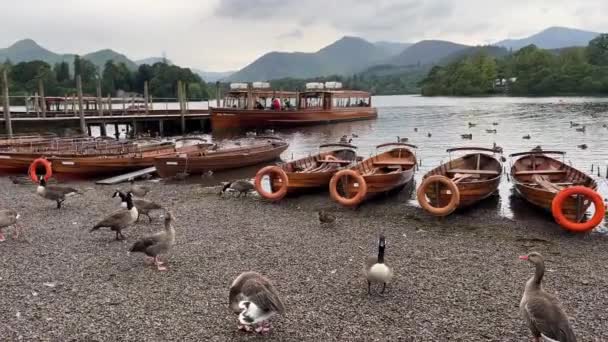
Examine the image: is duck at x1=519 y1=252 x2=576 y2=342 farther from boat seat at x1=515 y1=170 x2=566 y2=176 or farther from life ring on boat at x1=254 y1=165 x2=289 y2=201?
boat seat at x1=515 y1=170 x2=566 y2=176

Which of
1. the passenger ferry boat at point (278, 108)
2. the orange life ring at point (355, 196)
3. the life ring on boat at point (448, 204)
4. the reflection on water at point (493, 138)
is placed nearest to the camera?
the life ring on boat at point (448, 204)

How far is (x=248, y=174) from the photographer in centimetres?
2089

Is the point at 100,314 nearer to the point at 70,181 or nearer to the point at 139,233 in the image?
the point at 139,233

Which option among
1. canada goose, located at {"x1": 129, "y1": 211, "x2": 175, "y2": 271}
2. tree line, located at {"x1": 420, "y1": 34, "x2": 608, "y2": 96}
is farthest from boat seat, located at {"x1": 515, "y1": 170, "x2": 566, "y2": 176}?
tree line, located at {"x1": 420, "y1": 34, "x2": 608, "y2": 96}

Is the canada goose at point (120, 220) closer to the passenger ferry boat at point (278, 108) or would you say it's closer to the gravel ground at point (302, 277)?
the gravel ground at point (302, 277)

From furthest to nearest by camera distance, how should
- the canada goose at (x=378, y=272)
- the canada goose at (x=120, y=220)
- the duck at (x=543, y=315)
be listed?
the canada goose at (x=120, y=220) → the canada goose at (x=378, y=272) → the duck at (x=543, y=315)

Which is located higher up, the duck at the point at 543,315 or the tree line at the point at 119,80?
the tree line at the point at 119,80

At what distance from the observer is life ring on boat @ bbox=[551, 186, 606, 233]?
403 inches

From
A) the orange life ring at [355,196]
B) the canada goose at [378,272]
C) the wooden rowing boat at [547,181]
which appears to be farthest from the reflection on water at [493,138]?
the canada goose at [378,272]

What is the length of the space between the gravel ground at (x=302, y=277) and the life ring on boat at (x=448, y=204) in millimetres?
341

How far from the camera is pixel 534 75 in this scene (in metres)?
106

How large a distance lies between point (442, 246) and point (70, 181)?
1519cm

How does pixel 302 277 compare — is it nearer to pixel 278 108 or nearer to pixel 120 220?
pixel 120 220

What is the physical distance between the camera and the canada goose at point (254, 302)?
5.86 m
